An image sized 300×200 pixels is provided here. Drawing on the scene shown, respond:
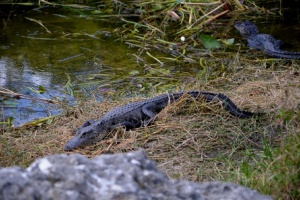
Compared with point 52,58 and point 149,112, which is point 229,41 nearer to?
point 52,58

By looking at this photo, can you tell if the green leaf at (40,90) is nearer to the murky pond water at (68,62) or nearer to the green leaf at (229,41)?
the murky pond water at (68,62)

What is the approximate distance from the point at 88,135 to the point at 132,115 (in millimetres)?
557

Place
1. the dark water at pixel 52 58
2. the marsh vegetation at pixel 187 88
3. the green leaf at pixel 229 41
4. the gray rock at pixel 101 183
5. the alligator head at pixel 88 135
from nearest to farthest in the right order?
the gray rock at pixel 101 183, the marsh vegetation at pixel 187 88, the alligator head at pixel 88 135, the dark water at pixel 52 58, the green leaf at pixel 229 41

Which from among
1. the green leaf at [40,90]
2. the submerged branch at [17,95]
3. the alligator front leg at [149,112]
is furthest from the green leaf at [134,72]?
the alligator front leg at [149,112]

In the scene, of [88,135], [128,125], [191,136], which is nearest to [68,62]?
[128,125]

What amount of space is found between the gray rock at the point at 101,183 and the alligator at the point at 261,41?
233 inches

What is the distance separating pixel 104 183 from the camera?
1968 mm

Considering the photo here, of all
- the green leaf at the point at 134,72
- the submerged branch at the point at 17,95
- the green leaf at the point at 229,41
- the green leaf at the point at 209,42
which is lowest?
the green leaf at the point at 134,72

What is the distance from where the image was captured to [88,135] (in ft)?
17.5

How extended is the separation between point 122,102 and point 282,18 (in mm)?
4610

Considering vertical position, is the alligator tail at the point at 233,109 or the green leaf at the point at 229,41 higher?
the alligator tail at the point at 233,109

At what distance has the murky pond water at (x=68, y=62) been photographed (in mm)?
6894

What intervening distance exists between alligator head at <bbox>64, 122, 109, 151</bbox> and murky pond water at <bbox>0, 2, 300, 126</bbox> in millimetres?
969

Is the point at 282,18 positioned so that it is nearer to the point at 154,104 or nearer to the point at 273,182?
the point at 154,104
